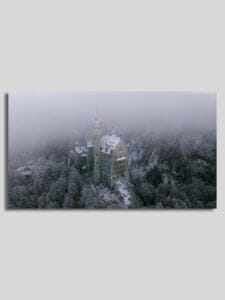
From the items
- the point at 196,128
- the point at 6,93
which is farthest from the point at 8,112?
the point at 196,128

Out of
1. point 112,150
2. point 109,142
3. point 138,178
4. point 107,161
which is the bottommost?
point 138,178

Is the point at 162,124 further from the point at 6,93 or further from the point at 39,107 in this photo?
the point at 6,93

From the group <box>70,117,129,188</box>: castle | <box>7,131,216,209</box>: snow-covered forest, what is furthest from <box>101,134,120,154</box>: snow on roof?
<box>7,131,216,209</box>: snow-covered forest

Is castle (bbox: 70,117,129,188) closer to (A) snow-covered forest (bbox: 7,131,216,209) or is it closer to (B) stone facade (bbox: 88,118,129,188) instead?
(B) stone facade (bbox: 88,118,129,188)

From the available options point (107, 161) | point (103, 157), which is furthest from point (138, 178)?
point (103, 157)

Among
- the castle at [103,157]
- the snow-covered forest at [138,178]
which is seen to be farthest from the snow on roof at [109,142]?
the snow-covered forest at [138,178]

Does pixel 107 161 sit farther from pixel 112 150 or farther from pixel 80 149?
pixel 80 149
